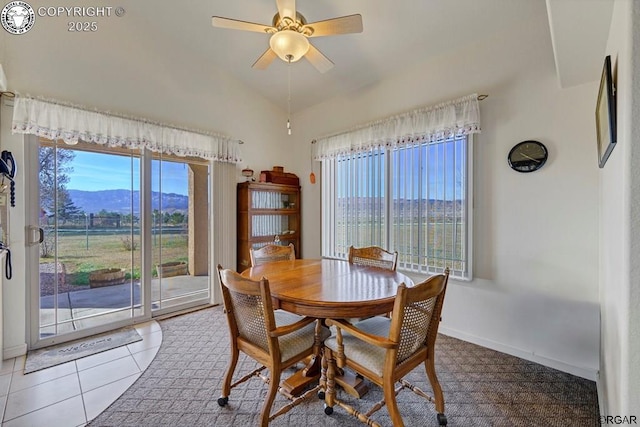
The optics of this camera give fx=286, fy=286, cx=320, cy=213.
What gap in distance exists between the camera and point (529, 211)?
239 cm

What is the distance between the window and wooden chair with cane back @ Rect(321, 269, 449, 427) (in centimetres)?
137

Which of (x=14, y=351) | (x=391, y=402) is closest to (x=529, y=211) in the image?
(x=391, y=402)

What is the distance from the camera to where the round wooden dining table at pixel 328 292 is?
1.54 meters

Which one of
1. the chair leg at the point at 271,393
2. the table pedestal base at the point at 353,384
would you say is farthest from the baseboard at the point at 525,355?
the chair leg at the point at 271,393

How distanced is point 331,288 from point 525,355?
74.4 inches

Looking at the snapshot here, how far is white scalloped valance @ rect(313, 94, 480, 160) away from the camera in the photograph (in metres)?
2.60

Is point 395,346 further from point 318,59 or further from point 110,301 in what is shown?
point 110,301

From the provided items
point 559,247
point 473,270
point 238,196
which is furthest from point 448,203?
point 238,196

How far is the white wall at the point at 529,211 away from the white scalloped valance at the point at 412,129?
0.17 metres

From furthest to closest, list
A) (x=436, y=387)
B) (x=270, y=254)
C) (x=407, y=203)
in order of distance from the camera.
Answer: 1. (x=407, y=203)
2. (x=270, y=254)
3. (x=436, y=387)

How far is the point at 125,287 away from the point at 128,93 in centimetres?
211

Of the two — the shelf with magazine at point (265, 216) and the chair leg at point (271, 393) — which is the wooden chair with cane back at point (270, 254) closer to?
the shelf with magazine at point (265, 216)

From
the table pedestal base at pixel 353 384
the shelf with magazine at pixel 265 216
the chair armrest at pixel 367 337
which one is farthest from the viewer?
the shelf with magazine at pixel 265 216

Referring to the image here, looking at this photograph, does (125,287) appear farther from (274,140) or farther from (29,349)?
(274,140)
